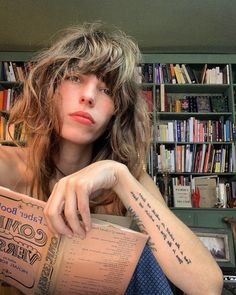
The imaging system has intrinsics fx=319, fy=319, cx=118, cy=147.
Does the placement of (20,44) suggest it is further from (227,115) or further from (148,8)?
(227,115)

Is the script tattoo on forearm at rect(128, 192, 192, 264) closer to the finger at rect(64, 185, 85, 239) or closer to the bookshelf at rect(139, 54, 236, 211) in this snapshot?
the finger at rect(64, 185, 85, 239)

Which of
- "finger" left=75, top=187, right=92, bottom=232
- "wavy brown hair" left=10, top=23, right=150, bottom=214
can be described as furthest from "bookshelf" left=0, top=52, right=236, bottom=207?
"finger" left=75, top=187, right=92, bottom=232

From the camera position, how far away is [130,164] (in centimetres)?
82

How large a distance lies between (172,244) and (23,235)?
0.29 metres

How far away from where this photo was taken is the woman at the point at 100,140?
2.01ft

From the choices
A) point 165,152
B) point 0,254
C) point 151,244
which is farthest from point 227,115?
point 0,254

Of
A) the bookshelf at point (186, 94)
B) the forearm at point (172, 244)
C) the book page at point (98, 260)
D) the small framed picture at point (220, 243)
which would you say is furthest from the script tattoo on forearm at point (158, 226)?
the bookshelf at point (186, 94)

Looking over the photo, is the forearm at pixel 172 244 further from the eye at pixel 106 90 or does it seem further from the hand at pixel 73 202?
the eye at pixel 106 90

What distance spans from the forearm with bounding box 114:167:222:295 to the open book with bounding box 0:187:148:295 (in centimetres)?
11

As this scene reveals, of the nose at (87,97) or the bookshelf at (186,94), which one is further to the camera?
the bookshelf at (186,94)

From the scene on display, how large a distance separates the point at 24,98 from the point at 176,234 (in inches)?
21.0

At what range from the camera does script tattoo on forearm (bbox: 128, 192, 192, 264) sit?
0.61 metres

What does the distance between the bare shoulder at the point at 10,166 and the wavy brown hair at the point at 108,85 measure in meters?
0.03

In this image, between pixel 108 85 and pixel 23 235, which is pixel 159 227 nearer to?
pixel 23 235
